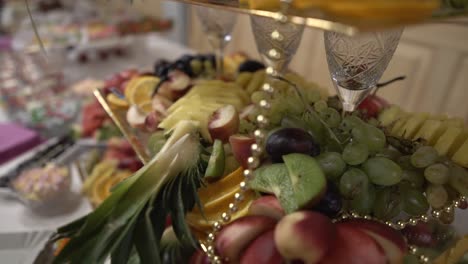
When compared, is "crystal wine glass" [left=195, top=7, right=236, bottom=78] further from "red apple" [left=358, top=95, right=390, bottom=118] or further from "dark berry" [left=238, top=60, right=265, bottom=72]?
"red apple" [left=358, top=95, right=390, bottom=118]

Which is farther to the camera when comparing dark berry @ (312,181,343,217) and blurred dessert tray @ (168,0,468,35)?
dark berry @ (312,181,343,217)

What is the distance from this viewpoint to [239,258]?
0.39 meters

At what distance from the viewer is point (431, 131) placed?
19.6 inches

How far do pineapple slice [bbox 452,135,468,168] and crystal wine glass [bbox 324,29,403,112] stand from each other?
0.47ft

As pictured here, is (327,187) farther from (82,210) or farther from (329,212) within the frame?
(82,210)

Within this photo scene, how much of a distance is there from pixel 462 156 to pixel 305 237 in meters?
0.28

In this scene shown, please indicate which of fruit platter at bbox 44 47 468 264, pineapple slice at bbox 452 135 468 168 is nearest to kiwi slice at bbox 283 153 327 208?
fruit platter at bbox 44 47 468 264

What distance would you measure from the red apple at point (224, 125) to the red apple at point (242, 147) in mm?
48

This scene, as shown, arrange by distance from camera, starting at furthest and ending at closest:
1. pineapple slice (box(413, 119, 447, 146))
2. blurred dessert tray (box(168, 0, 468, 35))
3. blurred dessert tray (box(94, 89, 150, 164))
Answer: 1. blurred dessert tray (box(94, 89, 150, 164))
2. pineapple slice (box(413, 119, 447, 146))
3. blurred dessert tray (box(168, 0, 468, 35))

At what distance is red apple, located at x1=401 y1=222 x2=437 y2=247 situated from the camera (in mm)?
458

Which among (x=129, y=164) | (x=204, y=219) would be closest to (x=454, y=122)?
(x=204, y=219)

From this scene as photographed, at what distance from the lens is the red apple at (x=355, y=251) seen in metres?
0.33

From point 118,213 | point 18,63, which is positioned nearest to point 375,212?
point 118,213

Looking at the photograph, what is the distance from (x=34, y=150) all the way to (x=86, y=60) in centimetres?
86
